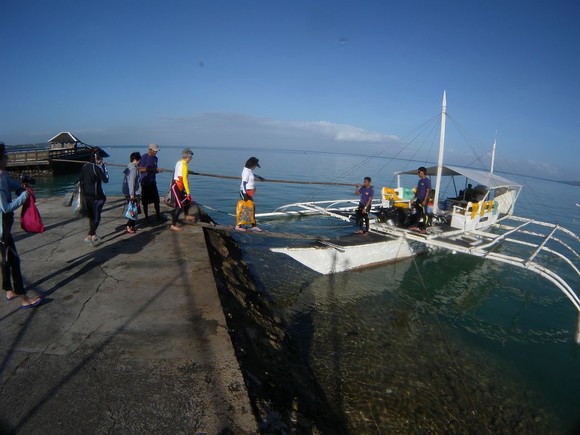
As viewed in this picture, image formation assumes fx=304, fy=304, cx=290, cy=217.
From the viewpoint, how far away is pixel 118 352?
3.55 meters

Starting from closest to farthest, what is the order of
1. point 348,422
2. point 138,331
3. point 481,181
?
point 138,331 → point 348,422 → point 481,181

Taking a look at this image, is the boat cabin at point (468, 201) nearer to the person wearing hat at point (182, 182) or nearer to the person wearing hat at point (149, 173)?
the person wearing hat at point (182, 182)

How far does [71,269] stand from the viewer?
561 cm

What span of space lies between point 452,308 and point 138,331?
27.2 feet

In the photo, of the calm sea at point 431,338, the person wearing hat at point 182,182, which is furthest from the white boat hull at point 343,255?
the person wearing hat at point 182,182

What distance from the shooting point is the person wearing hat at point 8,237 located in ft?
13.3

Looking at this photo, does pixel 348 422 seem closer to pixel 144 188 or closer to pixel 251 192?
pixel 251 192

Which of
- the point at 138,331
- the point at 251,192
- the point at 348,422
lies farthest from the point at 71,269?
the point at 348,422

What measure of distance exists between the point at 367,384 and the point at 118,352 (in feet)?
13.3

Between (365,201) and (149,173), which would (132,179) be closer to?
(149,173)

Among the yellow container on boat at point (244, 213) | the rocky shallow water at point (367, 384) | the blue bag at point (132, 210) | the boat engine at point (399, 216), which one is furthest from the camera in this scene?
the boat engine at point (399, 216)

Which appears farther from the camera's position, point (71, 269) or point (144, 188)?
point (144, 188)

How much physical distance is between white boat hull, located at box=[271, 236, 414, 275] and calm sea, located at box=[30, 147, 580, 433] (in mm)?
327

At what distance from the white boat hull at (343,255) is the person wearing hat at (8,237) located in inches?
220
